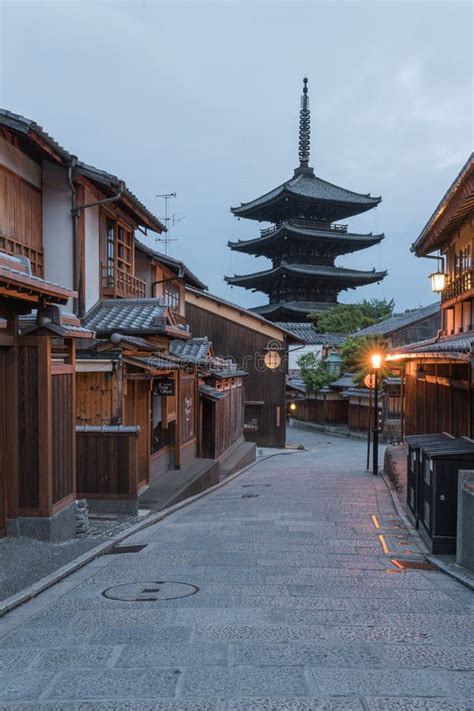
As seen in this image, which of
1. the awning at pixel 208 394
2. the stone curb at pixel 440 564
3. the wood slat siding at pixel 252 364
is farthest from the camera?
the wood slat siding at pixel 252 364

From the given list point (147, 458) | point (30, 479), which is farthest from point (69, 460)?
point (147, 458)

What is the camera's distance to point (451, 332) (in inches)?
750

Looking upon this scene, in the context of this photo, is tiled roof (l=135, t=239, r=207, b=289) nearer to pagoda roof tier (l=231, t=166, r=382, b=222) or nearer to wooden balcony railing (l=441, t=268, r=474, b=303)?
wooden balcony railing (l=441, t=268, r=474, b=303)

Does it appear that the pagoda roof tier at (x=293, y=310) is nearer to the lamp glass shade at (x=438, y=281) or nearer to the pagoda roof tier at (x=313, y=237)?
the pagoda roof tier at (x=313, y=237)

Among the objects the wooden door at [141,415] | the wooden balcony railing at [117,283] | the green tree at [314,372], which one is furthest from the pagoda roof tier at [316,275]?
the wooden door at [141,415]

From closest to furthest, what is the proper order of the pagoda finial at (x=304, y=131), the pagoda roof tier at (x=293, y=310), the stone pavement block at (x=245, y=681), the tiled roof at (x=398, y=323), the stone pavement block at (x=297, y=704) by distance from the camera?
1. the stone pavement block at (x=297, y=704)
2. the stone pavement block at (x=245, y=681)
3. the tiled roof at (x=398, y=323)
4. the pagoda roof tier at (x=293, y=310)
5. the pagoda finial at (x=304, y=131)

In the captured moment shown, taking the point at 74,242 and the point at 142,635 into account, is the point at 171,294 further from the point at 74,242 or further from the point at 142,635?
the point at 142,635

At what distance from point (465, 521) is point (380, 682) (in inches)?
186

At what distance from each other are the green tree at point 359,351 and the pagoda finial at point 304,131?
2266 cm

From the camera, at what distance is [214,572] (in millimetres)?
8336

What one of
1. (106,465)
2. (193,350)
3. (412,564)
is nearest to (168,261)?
(193,350)

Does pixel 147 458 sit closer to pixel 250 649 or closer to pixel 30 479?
pixel 30 479

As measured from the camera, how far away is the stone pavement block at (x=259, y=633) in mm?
5715

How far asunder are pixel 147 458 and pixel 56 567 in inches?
278
